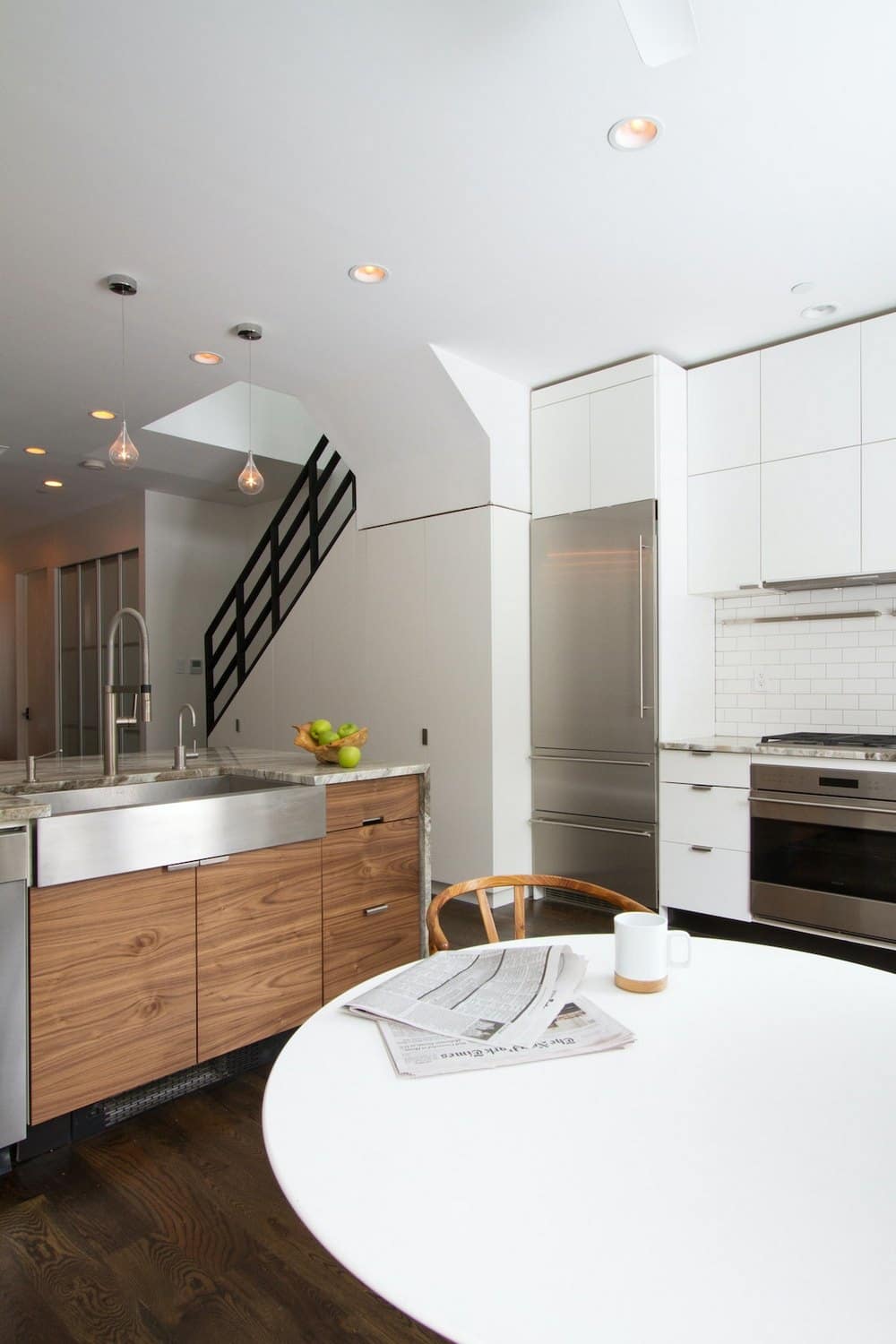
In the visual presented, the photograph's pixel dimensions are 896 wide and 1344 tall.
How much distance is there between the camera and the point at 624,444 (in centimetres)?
423

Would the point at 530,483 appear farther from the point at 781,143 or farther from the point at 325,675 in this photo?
the point at 781,143

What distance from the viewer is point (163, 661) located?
6895mm

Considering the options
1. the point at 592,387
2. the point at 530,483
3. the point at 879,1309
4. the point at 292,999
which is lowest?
the point at 292,999

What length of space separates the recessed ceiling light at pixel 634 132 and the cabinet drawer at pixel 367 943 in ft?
8.30

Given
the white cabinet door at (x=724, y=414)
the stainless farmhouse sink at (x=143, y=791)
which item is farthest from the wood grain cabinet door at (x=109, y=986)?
the white cabinet door at (x=724, y=414)

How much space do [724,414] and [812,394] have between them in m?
0.44

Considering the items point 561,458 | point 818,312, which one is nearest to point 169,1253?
point 561,458

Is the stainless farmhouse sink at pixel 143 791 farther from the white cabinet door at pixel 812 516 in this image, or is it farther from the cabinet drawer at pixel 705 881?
the white cabinet door at pixel 812 516

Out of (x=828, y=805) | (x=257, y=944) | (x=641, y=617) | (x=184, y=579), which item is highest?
(x=184, y=579)

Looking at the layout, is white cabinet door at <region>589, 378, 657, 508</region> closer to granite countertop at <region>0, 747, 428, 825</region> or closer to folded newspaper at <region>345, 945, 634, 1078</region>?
granite countertop at <region>0, 747, 428, 825</region>

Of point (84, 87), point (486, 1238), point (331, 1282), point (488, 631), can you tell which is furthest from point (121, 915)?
point (488, 631)

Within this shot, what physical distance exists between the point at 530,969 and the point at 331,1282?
0.91m

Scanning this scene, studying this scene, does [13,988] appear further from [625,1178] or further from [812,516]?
[812,516]

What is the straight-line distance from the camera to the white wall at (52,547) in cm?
694
